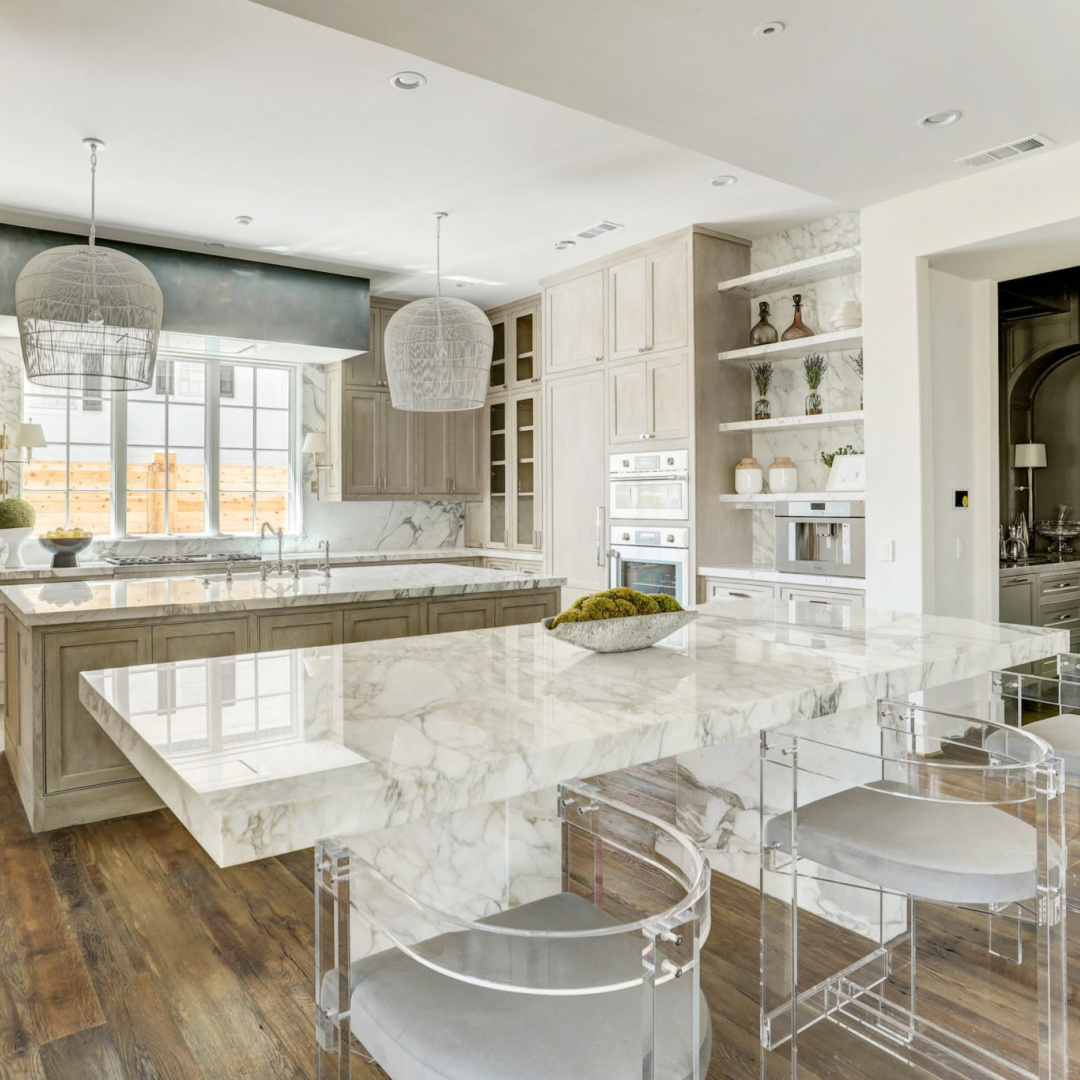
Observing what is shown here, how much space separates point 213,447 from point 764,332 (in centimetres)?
414

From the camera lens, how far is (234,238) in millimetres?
5164

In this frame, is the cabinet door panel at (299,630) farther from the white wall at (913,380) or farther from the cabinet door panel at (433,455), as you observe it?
the cabinet door panel at (433,455)

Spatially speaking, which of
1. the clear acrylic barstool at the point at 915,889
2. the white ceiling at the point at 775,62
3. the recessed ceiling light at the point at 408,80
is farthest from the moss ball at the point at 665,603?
the recessed ceiling light at the point at 408,80

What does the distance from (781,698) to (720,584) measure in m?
3.35

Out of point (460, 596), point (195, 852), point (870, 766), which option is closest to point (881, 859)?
point (870, 766)

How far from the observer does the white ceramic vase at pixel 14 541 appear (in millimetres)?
5078

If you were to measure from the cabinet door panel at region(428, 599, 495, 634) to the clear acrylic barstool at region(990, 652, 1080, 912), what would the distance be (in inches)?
93.4

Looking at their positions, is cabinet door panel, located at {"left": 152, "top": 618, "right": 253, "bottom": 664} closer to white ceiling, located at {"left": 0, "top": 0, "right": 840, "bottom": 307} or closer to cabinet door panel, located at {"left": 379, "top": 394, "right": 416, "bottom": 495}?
white ceiling, located at {"left": 0, "top": 0, "right": 840, "bottom": 307}

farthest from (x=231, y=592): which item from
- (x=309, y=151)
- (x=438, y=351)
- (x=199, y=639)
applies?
(x=309, y=151)

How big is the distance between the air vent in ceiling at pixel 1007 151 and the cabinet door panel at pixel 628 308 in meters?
2.12

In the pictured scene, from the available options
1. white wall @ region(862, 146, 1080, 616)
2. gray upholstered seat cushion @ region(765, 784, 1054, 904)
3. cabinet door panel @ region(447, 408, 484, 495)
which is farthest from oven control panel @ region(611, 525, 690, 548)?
gray upholstered seat cushion @ region(765, 784, 1054, 904)

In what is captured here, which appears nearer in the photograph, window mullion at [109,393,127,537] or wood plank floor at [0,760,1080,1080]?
wood plank floor at [0,760,1080,1080]

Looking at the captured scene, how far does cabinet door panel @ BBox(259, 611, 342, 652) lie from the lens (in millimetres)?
3512

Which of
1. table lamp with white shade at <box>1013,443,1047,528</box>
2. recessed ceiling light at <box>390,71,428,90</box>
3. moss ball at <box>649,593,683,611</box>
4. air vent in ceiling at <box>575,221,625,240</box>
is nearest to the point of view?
moss ball at <box>649,593,683,611</box>
